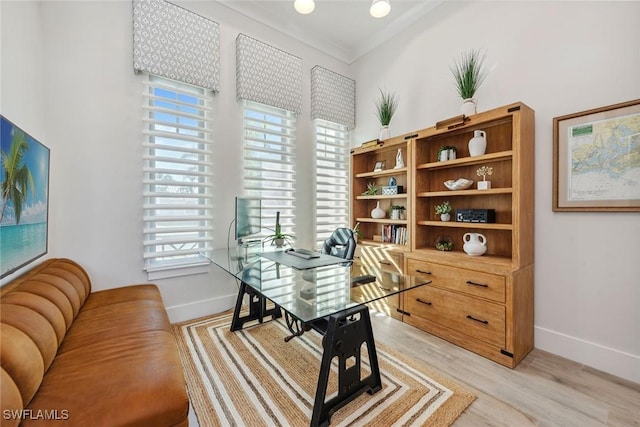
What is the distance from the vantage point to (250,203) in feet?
8.94

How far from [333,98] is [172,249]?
9.19ft

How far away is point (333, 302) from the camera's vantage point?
143 centimetres

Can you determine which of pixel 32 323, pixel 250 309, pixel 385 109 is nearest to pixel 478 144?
pixel 385 109

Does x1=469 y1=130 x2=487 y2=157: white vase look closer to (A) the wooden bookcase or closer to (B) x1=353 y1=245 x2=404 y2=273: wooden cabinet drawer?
(A) the wooden bookcase

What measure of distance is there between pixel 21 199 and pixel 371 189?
309 centimetres

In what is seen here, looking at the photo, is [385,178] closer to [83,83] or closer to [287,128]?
[287,128]

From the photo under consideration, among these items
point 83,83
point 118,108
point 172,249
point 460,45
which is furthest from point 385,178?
point 83,83

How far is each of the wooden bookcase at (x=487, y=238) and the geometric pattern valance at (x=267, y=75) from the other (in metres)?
1.36

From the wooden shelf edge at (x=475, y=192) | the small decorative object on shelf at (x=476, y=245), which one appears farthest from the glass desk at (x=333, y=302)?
the wooden shelf edge at (x=475, y=192)

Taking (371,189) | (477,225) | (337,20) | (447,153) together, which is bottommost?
(477,225)

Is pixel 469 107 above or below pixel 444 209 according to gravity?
above

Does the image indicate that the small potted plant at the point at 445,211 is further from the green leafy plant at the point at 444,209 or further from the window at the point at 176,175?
the window at the point at 176,175

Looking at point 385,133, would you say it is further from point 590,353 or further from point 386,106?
point 590,353

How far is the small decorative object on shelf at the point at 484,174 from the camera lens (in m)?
2.40
